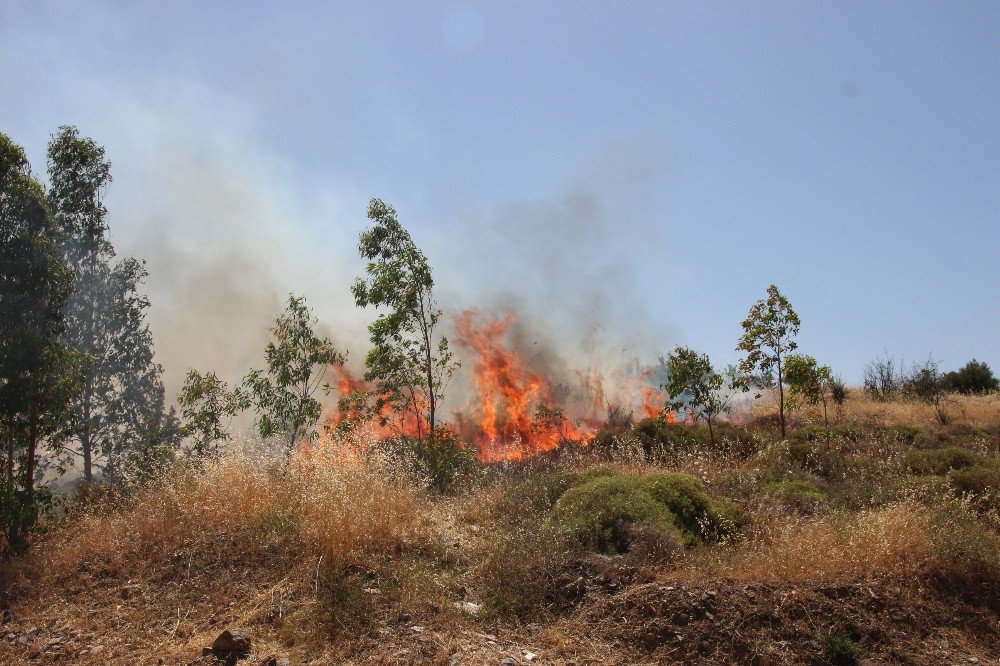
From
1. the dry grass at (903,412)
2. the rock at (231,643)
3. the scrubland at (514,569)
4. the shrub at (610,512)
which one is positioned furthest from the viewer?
the dry grass at (903,412)

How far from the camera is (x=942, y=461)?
10094 mm

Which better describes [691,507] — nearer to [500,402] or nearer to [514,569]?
[514,569]

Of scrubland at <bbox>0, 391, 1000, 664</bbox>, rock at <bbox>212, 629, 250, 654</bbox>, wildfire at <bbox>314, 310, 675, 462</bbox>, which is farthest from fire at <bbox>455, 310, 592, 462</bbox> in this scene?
rock at <bbox>212, 629, 250, 654</bbox>

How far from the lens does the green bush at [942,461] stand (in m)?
9.96

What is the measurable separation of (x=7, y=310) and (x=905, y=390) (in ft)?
89.8

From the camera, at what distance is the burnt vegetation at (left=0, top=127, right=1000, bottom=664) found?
223 inches

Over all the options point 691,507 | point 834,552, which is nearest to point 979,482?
point 834,552

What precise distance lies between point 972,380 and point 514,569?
89.0ft

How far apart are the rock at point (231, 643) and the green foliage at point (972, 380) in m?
27.8

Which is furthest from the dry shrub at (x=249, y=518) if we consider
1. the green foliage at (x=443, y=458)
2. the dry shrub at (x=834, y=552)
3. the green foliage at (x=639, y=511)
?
the dry shrub at (x=834, y=552)

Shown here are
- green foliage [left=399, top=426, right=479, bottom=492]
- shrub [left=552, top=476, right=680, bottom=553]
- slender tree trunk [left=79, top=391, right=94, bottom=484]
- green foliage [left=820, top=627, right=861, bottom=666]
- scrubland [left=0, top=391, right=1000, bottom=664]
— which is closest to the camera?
green foliage [left=820, top=627, right=861, bottom=666]

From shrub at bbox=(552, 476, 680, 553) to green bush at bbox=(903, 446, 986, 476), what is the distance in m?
5.42

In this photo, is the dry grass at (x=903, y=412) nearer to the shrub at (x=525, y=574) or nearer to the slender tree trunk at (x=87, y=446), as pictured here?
the shrub at (x=525, y=574)

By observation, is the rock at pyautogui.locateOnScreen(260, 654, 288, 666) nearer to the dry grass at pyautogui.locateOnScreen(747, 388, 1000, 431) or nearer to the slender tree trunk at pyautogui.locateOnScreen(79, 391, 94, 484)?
the slender tree trunk at pyautogui.locateOnScreen(79, 391, 94, 484)
